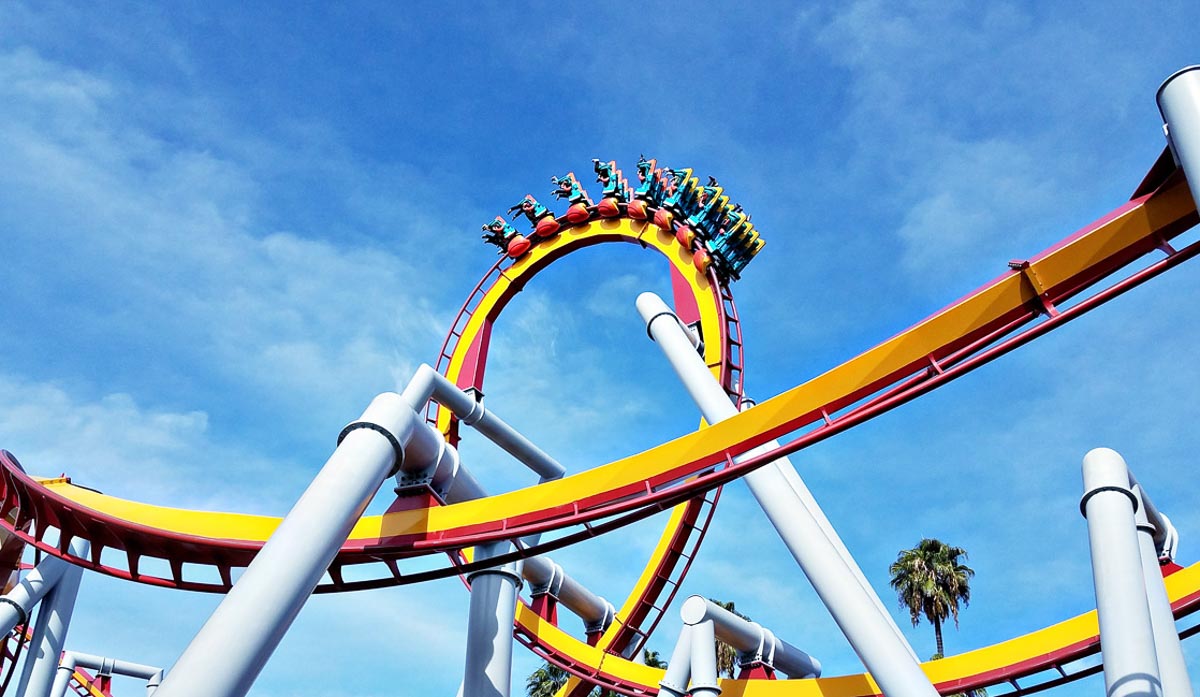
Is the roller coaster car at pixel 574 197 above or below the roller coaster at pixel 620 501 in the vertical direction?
above

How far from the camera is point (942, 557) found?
2486 centimetres

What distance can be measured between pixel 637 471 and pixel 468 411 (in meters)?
2.56

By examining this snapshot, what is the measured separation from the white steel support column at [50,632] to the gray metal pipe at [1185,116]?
32.0 ft

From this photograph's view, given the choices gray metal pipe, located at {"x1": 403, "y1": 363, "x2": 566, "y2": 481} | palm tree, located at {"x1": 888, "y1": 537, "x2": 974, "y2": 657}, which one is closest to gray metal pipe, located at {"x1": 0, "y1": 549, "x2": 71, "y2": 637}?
gray metal pipe, located at {"x1": 403, "y1": 363, "x2": 566, "y2": 481}

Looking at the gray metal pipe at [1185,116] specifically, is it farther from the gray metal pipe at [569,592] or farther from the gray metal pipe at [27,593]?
the gray metal pipe at [27,593]

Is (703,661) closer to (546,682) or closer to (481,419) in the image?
(481,419)

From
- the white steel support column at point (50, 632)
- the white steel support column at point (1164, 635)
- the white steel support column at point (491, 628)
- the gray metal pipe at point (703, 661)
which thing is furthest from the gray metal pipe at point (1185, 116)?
the white steel support column at point (50, 632)

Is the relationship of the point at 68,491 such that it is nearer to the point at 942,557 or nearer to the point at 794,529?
the point at 794,529

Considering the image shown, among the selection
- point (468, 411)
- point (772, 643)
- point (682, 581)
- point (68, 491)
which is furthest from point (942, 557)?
point (68, 491)

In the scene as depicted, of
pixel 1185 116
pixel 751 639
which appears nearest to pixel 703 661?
pixel 751 639

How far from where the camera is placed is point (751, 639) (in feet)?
30.7

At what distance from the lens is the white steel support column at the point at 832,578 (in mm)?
6367

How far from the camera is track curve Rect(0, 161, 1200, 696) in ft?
19.4

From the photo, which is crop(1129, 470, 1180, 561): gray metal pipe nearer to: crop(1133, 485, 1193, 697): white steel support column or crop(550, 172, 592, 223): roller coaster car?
crop(1133, 485, 1193, 697): white steel support column
